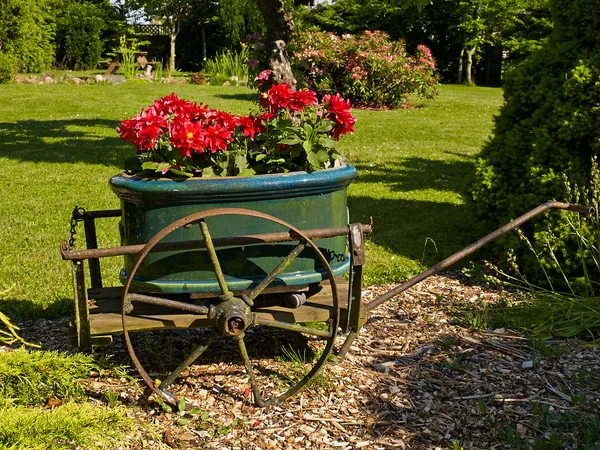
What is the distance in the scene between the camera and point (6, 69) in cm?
1969

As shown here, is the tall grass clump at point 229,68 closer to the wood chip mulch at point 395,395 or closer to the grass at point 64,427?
the wood chip mulch at point 395,395

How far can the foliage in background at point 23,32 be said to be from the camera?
67.5ft

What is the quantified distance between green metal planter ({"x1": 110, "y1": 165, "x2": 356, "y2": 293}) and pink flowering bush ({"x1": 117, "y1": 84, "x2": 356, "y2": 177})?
Result: 118 mm

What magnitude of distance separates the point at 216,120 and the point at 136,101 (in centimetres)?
1411

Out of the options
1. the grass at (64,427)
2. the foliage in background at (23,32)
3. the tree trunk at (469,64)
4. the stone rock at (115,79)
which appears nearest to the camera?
the grass at (64,427)

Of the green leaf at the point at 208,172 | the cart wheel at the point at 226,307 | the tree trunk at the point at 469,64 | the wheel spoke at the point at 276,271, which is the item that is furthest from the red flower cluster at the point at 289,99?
the tree trunk at the point at 469,64

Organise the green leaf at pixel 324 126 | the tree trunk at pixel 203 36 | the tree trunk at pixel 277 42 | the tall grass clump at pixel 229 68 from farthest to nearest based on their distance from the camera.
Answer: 1. the tree trunk at pixel 203 36
2. the tall grass clump at pixel 229 68
3. the tree trunk at pixel 277 42
4. the green leaf at pixel 324 126

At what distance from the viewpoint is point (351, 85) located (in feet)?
54.2

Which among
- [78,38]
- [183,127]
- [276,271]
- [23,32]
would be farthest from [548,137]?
[78,38]

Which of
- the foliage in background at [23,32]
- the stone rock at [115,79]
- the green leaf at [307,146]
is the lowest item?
the green leaf at [307,146]

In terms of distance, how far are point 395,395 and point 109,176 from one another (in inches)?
230

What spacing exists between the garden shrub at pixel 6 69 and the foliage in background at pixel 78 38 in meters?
8.35

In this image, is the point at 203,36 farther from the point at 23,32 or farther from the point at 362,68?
the point at 362,68

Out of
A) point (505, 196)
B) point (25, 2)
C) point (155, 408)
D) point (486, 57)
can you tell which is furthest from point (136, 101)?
point (486, 57)
